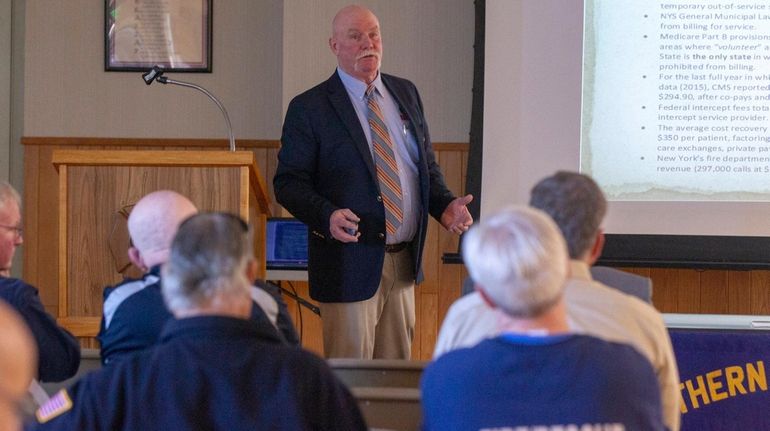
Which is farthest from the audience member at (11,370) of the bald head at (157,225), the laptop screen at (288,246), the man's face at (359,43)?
the laptop screen at (288,246)

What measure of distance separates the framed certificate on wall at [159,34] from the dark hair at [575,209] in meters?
3.91

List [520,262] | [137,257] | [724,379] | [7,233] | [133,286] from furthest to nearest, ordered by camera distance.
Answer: [724,379]
[7,233]
[137,257]
[133,286]
[520,262]

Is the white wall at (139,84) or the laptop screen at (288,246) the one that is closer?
the laptop screen at (288,246)

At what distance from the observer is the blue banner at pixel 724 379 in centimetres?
359

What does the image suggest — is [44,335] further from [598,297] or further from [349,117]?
[349,117]

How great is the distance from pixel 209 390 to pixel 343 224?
5.68 feet

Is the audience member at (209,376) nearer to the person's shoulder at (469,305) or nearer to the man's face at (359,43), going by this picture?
the person's shoulder at (469,305)

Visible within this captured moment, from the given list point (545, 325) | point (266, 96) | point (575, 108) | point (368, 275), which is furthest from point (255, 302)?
point (266, 96)

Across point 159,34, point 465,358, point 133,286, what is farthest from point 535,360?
point 159,34

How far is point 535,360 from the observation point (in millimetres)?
1715

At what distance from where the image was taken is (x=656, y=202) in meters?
4.65

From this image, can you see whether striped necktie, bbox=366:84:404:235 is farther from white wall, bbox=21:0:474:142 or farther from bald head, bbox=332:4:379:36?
white wall, bbox=21:0:474:142

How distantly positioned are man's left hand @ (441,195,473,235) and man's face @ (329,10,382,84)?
53 centimetres

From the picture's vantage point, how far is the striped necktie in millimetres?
3719
